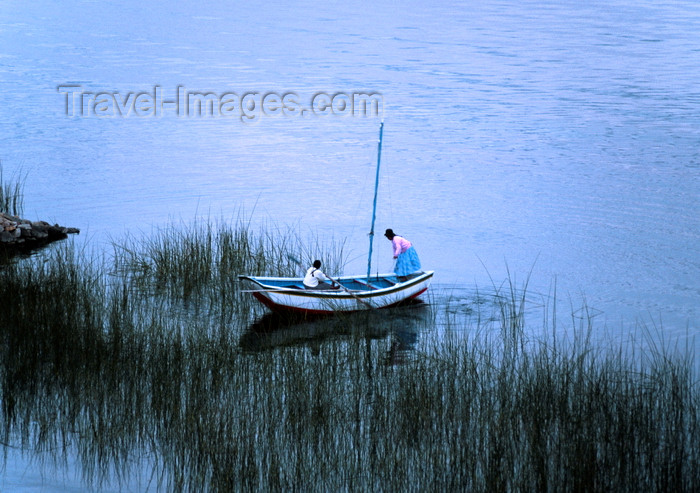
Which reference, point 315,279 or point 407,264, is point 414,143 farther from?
point 315,279

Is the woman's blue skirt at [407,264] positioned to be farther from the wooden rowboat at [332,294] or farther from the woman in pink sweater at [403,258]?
the wooden rowboat at [332,294]

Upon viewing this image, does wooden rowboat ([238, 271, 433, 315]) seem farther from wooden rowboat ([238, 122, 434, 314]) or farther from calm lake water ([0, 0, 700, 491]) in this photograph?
calm lake water ([0, 0, 700, 491])

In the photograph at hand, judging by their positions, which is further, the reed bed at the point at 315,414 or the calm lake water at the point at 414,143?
the calm lake water at the point at 414,143

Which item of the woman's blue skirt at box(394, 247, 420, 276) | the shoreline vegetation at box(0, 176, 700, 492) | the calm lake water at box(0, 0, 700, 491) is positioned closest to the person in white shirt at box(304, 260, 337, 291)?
the woman's blue skirt at box(394, 247, 420, 276)

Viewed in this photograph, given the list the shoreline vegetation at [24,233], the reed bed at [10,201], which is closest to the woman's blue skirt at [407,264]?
the shoreline vegetation at [24,233]

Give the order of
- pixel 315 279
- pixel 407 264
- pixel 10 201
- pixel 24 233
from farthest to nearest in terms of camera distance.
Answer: pixel 10 201 → pixel 24 233 → pixel 407 264 → pixel 315 279

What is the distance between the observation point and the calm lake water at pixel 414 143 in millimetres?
18422

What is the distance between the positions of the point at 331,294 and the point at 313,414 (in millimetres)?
4290

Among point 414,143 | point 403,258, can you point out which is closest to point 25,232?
point 403,258

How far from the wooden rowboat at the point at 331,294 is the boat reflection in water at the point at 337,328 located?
0.14 metres

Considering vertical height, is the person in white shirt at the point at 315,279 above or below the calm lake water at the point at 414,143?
below

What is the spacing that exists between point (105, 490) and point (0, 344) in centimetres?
294

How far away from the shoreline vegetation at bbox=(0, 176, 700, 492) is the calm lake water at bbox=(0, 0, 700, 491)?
17.1 ft

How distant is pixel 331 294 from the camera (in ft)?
44.0
